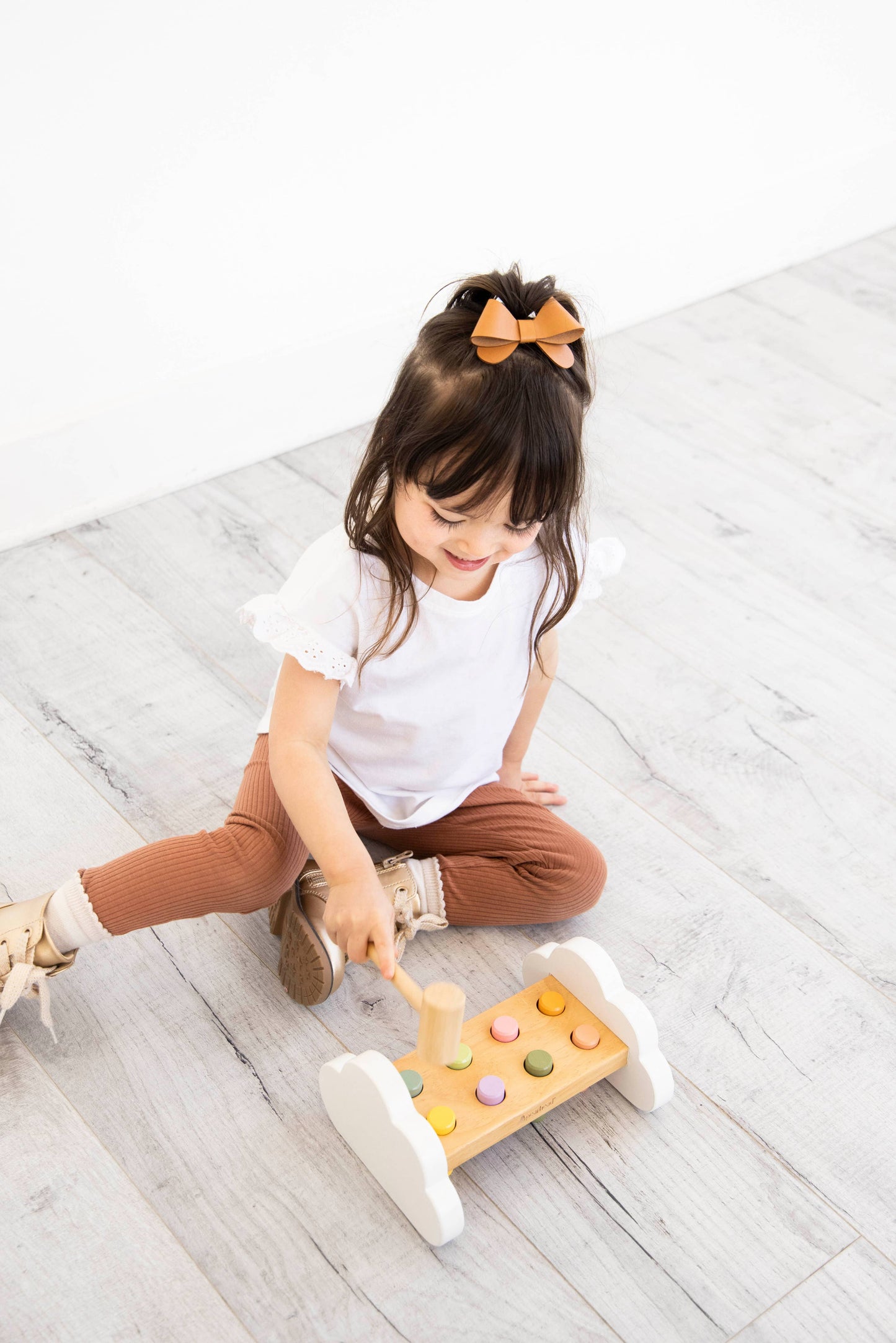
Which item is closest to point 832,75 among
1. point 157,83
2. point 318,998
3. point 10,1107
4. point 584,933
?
point 157,83

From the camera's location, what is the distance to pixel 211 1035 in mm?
935

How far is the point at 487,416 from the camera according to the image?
2.54ft

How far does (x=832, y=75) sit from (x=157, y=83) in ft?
3.93

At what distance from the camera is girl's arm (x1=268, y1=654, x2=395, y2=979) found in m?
0.84

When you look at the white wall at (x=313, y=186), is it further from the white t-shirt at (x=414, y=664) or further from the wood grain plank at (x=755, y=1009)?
the wood grain plank at (x=755, y=1009)

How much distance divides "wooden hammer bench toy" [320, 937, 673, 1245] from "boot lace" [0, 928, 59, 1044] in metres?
0.21

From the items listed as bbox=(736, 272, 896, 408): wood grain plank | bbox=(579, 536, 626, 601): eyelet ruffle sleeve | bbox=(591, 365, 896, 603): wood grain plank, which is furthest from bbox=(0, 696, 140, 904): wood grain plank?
bbox=(736, 272, 896, 408): wood grain plank

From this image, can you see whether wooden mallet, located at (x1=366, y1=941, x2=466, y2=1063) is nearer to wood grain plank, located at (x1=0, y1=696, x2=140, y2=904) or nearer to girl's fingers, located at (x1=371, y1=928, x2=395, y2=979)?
girl's fingers, located at (x1=371, y1=928, x2=395, y2=979)

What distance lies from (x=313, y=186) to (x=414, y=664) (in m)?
0.78

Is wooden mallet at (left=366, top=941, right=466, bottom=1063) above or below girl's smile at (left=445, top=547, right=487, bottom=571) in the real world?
below

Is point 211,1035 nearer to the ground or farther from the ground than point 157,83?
nearer to the ground

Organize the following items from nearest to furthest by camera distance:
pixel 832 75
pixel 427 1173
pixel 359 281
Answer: pixel 427 1173 < pixel 359 281 < pixel 832 75

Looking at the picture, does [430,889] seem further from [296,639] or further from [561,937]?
[296,639]

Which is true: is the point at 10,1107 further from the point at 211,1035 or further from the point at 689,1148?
the point at 689,1148
